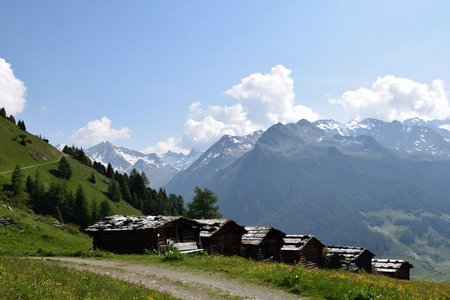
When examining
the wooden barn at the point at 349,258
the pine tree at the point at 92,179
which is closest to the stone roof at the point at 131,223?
the wooden barn at the point at 349,258

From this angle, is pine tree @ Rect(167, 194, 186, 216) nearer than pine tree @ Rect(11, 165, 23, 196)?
No

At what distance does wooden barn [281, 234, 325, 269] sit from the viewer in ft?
212

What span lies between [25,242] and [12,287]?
41386 mm

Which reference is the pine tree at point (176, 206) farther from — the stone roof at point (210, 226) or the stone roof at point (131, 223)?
the stone roof at point (131, 223)

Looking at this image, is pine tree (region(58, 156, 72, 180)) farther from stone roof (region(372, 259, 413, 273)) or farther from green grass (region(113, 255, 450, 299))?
green grass (region(113, 255, 450, 299))

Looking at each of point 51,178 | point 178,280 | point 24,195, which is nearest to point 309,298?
point 178,280

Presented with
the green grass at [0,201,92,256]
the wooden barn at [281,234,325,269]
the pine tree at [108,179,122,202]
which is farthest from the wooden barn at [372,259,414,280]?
the pine tree at [108,179,122,202]

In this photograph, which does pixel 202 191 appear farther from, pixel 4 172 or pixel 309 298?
pixel 309 298

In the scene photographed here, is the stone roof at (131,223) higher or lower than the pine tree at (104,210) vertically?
lower

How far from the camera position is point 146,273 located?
1082 inches

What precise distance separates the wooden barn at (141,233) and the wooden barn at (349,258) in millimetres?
29489

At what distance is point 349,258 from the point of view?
69.8m

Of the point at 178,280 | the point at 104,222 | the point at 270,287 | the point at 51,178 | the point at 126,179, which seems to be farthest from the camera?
the point at 126,179

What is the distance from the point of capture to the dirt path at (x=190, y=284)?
20500 millimetres
